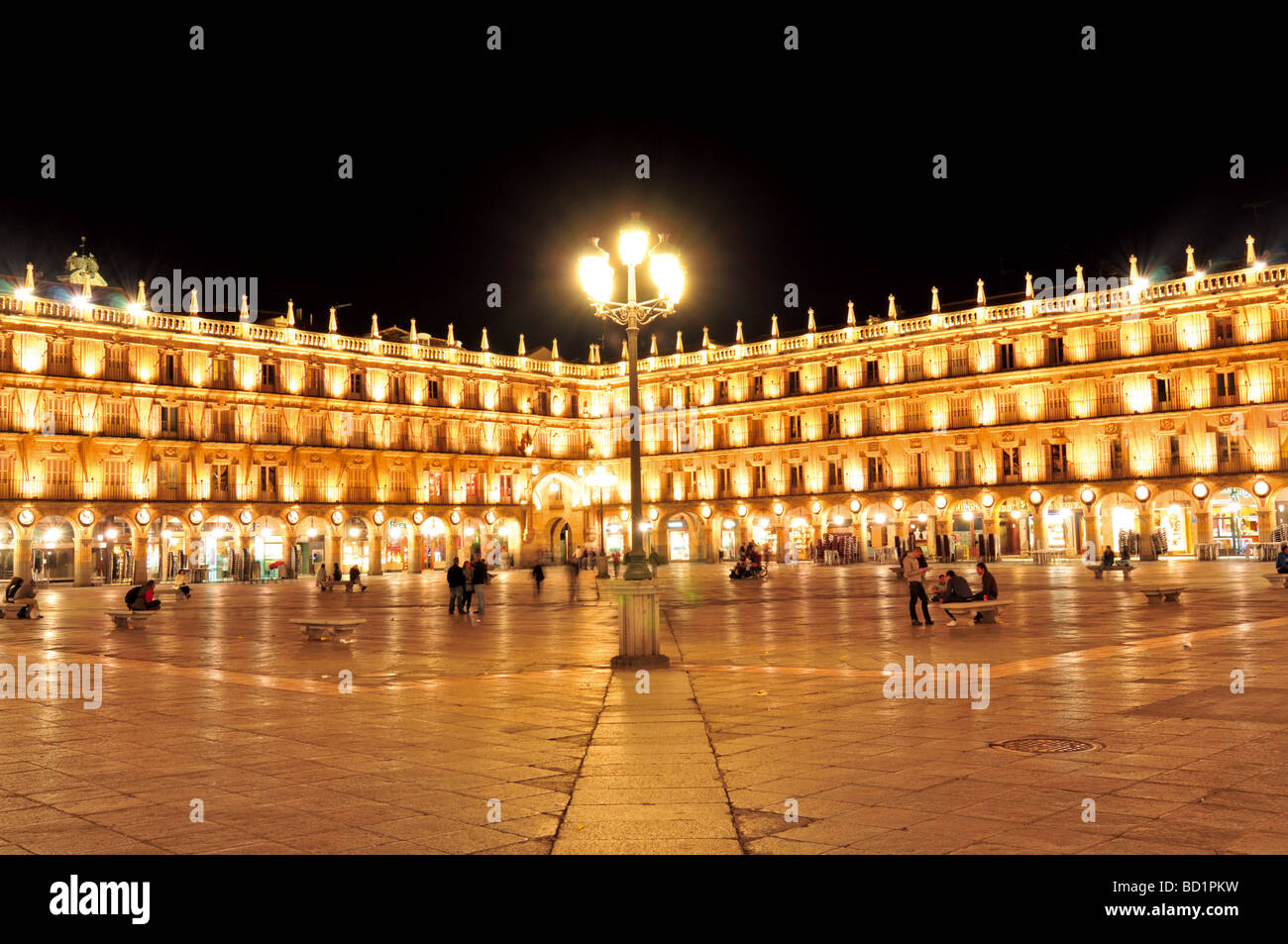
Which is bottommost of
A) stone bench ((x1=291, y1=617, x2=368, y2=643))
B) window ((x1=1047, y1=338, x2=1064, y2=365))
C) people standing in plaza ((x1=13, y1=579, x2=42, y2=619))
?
stone bench ((x1=291, y1=617, x2=368, y2=643))

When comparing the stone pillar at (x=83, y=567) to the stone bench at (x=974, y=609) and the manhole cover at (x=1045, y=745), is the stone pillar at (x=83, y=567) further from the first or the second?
the manhole cover at (x=1045, y=745)

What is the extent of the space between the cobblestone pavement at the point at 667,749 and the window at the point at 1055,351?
4140 cm

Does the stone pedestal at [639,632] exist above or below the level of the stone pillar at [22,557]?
below

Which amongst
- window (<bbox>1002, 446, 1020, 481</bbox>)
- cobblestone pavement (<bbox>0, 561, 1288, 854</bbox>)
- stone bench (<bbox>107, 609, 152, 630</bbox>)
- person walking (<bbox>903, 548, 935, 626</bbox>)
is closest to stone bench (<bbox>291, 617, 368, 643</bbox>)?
cobblestone pavement (<bbox>0, 561, 1288, 854</bbox>)

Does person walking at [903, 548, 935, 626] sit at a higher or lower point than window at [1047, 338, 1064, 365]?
lower

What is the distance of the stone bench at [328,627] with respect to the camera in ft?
54.9

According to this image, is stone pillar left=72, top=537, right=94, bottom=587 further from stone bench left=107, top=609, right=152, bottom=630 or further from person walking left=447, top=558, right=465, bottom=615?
person walking left=447, top=558, right=465, bottom=615

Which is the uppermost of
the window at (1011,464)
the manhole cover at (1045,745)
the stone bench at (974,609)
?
the window at (1011,464)

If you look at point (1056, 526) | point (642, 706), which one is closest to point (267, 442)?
point (1056, 526)

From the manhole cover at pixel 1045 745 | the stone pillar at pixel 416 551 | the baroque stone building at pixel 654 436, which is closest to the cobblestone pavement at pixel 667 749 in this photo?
the manhole cover at pixel 1045 745

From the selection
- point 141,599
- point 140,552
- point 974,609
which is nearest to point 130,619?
point 141,599

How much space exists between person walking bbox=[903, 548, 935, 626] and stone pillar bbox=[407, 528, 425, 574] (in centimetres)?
4464

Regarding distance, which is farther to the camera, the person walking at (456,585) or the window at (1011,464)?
the window at (1011,464)

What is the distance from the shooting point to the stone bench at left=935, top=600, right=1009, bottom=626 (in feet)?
58.5
